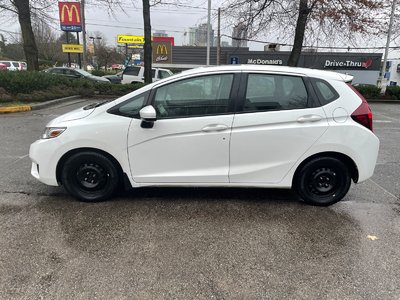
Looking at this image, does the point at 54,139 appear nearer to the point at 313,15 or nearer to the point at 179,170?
the point at 179,170

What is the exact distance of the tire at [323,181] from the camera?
13.0 ft

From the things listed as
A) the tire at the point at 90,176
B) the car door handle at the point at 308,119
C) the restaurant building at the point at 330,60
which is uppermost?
the restaurant building at the point at 330,60

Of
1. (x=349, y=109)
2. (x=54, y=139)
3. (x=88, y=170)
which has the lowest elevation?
(x=88, y=170)

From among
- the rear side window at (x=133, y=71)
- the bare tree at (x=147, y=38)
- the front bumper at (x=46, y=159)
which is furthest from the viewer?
the rear side window at (x=133, y=71)

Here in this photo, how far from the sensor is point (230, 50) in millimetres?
39219

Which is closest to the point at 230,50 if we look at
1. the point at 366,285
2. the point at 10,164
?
the point at 10,164

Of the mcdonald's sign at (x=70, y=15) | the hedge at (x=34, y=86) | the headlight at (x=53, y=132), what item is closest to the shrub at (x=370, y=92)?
the hedge at (x=34, y=86)

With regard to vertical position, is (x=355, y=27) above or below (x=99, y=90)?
above

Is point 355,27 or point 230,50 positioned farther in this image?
point 230,50

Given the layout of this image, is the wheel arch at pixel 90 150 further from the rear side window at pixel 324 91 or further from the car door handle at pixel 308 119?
the rear side window at pixel 324 91

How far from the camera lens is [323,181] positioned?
4.07m

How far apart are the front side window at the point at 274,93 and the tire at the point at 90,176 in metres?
1.76

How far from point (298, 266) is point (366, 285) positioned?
0.53 meters

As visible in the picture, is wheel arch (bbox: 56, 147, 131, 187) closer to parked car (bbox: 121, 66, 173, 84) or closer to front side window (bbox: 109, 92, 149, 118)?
front side window (bbox: 109, 92, 149, 118)
